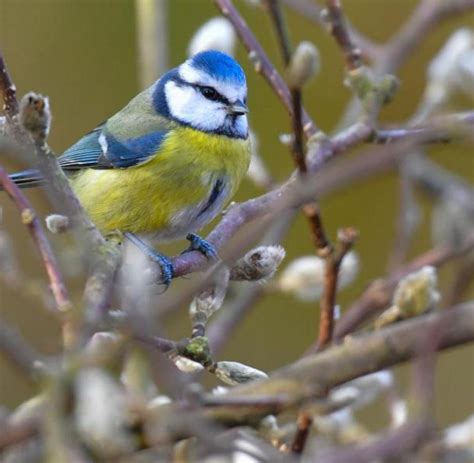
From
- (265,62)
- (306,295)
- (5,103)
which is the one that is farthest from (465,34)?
(5,103)

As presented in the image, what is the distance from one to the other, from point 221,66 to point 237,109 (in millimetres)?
83

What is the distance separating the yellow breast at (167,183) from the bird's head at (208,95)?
0.12 feet

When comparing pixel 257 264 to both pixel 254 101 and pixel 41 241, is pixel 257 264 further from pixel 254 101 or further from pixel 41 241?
pixel 254 101

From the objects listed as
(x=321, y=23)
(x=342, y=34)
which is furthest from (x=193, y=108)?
(x=342, y=34)

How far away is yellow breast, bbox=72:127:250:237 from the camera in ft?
5.23

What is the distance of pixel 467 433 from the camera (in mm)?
946

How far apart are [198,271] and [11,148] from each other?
2.35ft

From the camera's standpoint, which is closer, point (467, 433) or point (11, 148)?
point (11, 148)

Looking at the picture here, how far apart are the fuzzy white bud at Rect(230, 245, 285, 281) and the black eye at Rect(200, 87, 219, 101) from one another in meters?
0.77

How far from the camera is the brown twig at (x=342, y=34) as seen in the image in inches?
49.7

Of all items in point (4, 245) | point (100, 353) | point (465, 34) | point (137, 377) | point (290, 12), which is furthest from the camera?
point (290, 12)

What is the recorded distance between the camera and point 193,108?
1.73 metres

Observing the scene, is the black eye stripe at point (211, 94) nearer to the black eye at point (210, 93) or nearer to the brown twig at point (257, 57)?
the black eye at point (210, 93)

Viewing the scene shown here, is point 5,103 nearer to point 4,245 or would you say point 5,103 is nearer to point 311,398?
point 4,245
